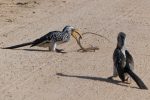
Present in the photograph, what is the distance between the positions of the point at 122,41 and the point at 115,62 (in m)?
0.36

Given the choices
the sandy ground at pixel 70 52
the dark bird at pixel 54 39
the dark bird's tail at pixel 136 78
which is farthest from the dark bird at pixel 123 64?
the dark bird at pixel 54 39

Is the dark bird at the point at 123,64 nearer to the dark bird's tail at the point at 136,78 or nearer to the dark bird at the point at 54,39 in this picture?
the dark bird's tail at the point at 136,78

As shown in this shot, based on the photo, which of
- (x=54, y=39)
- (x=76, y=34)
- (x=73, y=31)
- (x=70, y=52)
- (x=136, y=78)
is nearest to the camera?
(x=136, y=78)

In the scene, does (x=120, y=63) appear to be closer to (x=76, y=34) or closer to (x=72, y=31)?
(x=72, y=31)

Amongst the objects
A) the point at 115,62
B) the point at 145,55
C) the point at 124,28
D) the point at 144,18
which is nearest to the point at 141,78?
the point at 115,62

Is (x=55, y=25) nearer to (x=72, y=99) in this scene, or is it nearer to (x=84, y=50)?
(x=84, y=50)

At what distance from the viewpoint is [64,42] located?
12523 mm

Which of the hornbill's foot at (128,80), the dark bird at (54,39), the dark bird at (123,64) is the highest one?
the dark bird at (54,39)

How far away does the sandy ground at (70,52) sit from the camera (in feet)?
33.6

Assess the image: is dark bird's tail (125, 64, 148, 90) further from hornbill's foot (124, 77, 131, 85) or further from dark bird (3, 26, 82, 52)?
Result: dark bird (3, 26, 82, 52)

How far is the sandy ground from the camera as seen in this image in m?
10.2

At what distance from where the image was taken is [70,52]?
1262 cm

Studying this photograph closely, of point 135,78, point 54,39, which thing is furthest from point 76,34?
point 135,78

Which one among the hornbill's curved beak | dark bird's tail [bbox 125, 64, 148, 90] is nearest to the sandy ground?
dark bird's tail [bbox 125, 64, 148, 90]
